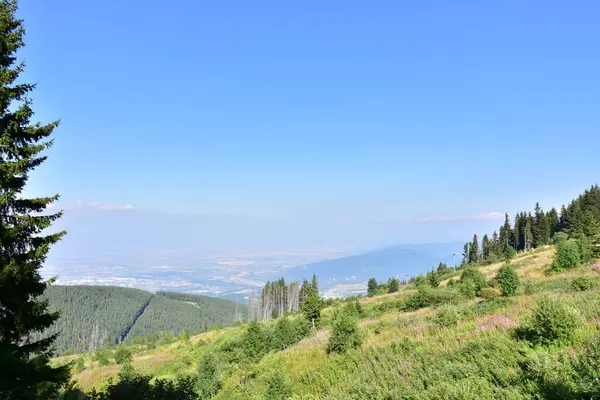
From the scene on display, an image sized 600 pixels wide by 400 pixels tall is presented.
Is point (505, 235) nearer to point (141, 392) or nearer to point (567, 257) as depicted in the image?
point (567, 257)

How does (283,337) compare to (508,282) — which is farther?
(283,337)

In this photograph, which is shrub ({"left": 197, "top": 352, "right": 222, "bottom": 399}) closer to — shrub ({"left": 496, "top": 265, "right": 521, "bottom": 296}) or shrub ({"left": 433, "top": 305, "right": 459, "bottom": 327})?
shrub ({"left": 433, "top": 305, "right": 459, "bottom": 327})

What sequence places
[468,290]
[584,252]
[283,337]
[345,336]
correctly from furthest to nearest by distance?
1. [584,252]
2. [283,337]
3. [468,290]
4. [345,336]

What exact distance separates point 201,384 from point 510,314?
17.0m

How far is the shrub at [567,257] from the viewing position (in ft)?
113

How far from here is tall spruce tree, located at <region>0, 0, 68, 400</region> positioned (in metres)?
8.57

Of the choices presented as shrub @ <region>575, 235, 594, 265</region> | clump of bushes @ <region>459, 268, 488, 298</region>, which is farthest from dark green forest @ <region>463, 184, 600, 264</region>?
clump of bushes @ <region>459, 268, 488, 298</region>

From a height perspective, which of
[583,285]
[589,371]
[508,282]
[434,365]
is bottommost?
[508,282]

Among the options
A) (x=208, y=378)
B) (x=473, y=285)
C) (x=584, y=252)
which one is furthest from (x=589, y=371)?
(x=584, y=252)

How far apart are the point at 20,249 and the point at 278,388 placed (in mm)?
9623

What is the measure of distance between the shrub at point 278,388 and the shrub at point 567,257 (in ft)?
122

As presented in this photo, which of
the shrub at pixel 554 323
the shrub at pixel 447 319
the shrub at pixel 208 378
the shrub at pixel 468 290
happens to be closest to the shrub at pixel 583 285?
the shrub at pixel 447 319

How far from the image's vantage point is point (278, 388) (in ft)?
38.5

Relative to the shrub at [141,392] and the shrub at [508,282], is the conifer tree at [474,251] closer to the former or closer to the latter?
the shrub at [508,282]
